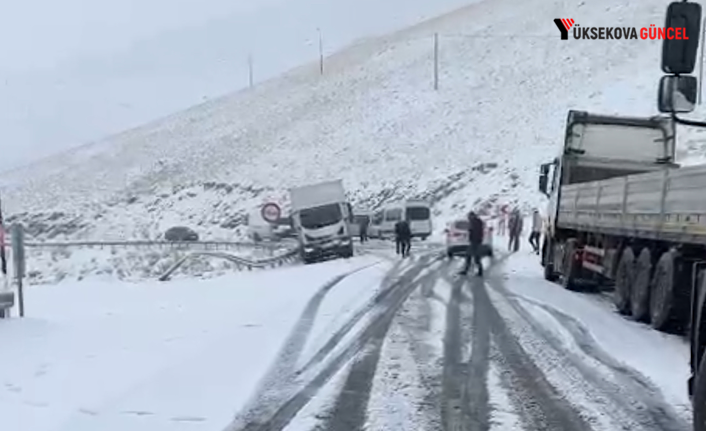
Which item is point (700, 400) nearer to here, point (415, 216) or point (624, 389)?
point (624, 389)

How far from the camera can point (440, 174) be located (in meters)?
59.4

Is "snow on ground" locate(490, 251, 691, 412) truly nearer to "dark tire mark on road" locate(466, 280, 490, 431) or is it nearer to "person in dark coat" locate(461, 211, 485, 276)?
"dark tire mark on road" locate(466, 280, 490, 431)

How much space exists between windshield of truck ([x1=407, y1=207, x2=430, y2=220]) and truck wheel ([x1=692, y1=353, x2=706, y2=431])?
41.6 meters

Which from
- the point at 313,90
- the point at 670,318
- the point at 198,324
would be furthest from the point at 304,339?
the point at 313,90

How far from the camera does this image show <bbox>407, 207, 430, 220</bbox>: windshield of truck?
47.0 meters

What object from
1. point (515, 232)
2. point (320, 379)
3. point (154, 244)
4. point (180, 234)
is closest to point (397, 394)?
point (320, 379)

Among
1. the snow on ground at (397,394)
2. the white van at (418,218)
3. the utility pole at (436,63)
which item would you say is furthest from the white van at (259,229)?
the snow on ground at (397,394)

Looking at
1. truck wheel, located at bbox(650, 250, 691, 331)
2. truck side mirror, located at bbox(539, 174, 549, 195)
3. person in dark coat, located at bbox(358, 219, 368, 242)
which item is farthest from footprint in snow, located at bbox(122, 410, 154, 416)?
person in dark coat, located at bbox(358, 219, 368, 242)

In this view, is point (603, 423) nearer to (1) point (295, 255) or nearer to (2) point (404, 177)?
(1) point (295, 255)

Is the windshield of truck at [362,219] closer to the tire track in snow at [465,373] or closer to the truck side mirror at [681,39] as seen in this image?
the tire track in snow at [465,373]

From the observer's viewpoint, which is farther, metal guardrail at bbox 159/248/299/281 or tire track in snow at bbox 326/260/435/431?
metal guardrail at bbox 159/248/299/281

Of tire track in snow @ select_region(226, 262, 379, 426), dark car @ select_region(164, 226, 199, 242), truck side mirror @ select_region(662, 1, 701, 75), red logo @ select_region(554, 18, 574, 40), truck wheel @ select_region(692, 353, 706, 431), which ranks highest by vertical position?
red logo @ select_region(554, 18, 574, 40)

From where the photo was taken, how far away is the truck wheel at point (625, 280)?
45.5ft

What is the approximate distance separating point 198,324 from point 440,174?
4752 centimetres
